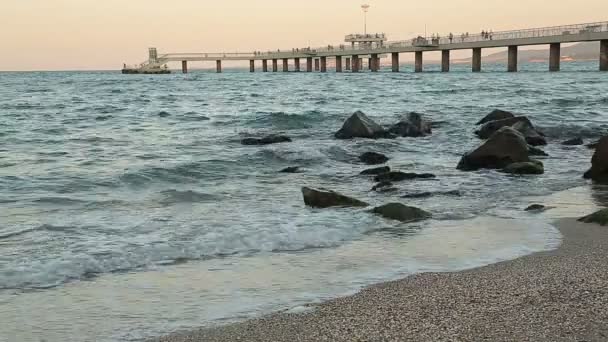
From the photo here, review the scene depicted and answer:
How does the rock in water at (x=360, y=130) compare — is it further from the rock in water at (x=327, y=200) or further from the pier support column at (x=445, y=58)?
the pier support column at (x=445, y=58)

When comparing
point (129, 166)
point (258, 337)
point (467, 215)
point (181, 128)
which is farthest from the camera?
point (181, 128)

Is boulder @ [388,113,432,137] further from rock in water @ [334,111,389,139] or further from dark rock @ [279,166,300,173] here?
dark rock @ [279,166,300,173]

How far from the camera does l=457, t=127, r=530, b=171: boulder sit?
1238 cm

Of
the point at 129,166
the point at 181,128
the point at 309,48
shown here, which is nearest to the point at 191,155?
the point at 129,166

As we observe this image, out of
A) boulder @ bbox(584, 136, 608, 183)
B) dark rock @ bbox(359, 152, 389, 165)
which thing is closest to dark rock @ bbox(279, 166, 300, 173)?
dark rock @ bbox(359, 152, 389, 165)

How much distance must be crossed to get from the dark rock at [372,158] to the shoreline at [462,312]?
27.7 ft

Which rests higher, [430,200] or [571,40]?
[571,40]

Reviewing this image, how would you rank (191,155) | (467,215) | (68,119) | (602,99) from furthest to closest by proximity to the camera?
(602,99) < (68,119) < (191,155) < (467,215)

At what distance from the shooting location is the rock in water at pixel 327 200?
8.98m

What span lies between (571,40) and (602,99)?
114ft

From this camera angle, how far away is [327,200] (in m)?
9.01

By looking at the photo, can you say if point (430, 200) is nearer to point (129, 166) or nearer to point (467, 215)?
point (467, 215)

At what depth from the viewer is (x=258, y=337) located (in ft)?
13.7

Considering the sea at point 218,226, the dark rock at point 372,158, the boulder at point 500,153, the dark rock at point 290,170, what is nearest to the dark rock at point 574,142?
the sea at point 218,226
